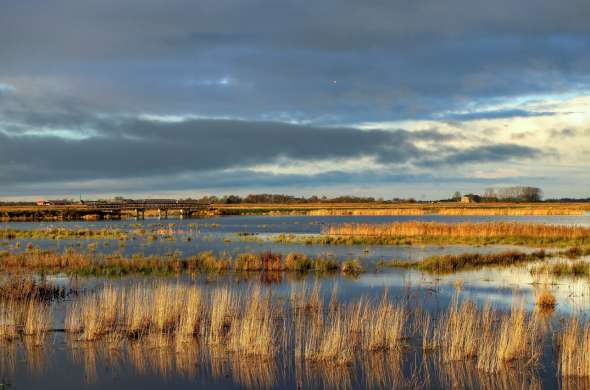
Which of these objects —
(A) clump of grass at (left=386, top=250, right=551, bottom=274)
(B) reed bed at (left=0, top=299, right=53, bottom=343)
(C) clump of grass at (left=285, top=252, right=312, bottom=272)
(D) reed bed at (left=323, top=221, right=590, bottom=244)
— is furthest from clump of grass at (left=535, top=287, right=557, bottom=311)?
(D) reed bed at (left=323, top=221, right=590, bottom=244)

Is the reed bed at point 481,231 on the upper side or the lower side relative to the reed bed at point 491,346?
upper

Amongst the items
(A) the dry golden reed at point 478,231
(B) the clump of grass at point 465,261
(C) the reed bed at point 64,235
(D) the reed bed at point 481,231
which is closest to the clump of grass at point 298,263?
(B) the clump of grass at point 465,261

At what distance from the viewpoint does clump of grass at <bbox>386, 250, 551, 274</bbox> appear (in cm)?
3052

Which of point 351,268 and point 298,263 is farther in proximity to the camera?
point 298,263

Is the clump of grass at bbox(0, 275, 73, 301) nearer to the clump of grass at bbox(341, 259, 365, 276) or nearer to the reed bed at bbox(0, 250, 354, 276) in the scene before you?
the reed bed at bbox(0, 250, 354, 276)

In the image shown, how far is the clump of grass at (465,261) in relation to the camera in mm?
30517

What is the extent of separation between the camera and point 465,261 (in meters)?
32.4

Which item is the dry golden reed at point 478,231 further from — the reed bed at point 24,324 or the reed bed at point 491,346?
the reed bed at point 24,324

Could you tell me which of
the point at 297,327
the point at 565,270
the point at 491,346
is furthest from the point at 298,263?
the point at 491,346

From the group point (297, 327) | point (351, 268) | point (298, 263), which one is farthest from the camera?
point (298, 263)

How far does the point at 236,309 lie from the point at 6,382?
6966 mm

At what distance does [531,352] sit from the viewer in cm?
1355

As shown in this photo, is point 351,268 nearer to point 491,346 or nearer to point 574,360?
point 491,346

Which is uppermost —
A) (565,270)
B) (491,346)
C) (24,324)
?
(565,270)
